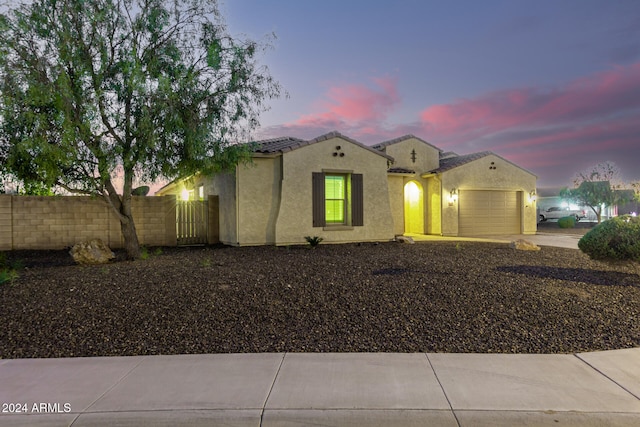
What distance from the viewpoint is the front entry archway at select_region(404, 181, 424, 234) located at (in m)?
19.0

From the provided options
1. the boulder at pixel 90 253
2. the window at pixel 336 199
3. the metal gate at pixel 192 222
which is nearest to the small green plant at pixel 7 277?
the boulder at pixel 90 253

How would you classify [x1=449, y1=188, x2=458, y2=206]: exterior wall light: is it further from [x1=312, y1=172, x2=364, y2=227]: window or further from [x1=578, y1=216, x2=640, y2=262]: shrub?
[x1=578, y1=216, x2=640, y2=262]: shrub

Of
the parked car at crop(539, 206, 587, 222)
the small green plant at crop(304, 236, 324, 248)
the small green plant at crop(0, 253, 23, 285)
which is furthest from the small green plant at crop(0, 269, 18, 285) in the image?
the parked car at crop(539, 206, 587, 222)

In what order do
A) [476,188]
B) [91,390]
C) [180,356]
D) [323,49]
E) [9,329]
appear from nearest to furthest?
[91,390]
[180,356]
[9,329]
[323,49]
[476,188]

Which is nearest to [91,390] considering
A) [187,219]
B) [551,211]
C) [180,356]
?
[180,356]

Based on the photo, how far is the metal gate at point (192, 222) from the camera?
45.3 ft

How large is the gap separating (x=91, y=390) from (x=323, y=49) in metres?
12.2

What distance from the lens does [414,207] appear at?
19.5 metres

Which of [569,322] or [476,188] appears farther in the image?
[476,188]

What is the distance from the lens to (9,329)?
508 cm

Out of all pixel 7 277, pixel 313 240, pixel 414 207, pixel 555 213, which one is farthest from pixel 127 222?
pixel 555 213

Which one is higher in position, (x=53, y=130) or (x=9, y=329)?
(x=53, y=130)

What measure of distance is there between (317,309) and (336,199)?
335 inches

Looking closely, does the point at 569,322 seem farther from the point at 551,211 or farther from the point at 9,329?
the point at 551,211
